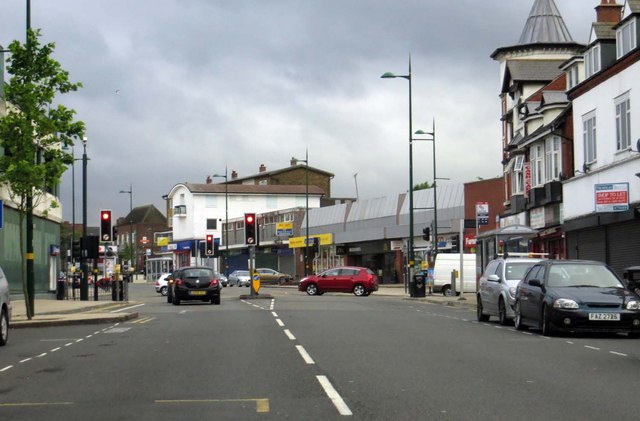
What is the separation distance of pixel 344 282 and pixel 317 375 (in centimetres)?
3860

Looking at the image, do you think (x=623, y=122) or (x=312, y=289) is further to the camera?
(x=312, y=289)

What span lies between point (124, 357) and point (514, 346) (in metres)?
6.58

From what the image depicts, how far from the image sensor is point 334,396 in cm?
987

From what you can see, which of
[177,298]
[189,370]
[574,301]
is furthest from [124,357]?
[177,298]

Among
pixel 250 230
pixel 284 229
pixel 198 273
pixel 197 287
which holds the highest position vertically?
pixel 284 229

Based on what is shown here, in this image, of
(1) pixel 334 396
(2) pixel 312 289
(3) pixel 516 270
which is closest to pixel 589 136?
(3) pixel 516 270

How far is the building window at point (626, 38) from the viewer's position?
31505mm

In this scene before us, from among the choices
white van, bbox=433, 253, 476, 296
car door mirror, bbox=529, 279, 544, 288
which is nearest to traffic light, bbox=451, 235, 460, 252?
white van, bbox=433, 253, 476, 296

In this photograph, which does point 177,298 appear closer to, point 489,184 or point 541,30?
point 541,30

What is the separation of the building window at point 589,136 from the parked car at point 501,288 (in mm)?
13669

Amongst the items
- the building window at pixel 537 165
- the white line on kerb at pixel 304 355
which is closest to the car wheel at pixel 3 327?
the white line on kerb at pixel 304 355

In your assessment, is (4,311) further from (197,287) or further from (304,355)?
(197,287)

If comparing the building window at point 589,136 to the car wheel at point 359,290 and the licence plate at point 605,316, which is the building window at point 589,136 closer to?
the car wheel at point 359,290

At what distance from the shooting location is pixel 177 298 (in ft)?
117
